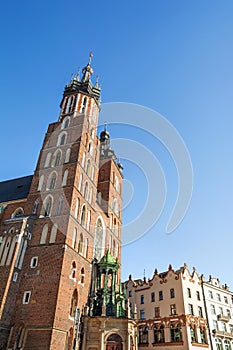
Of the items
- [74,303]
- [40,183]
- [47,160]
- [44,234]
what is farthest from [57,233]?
[47,160]

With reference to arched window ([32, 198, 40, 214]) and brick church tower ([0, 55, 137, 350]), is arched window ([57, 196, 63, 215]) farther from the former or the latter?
arched window ([32, 198, 40, 214])

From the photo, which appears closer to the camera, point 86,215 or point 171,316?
point 86,215

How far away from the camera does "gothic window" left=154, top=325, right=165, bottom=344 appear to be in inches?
1387

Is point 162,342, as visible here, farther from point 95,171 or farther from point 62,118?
point 62,118

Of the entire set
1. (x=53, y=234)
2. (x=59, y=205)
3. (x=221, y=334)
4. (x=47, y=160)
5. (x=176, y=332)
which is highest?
(x=47, y=160)

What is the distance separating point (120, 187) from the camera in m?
44.8

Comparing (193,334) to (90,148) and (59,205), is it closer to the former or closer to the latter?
(59,205)

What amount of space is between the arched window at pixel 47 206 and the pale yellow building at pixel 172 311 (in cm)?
1526

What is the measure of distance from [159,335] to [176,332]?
2.61m

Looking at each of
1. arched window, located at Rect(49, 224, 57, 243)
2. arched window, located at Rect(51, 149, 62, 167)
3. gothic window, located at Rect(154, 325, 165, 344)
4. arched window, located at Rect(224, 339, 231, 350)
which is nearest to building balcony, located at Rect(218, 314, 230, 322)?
arched window, located at Rect(224, 339, 231, 350)

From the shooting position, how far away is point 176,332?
3419 cm

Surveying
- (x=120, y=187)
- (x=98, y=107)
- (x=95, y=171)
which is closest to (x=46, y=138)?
(x=95, y=171)

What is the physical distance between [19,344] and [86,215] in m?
13.1

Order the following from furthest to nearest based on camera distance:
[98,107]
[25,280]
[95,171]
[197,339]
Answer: [98,107], [95,171], [197,339], [25,280]
